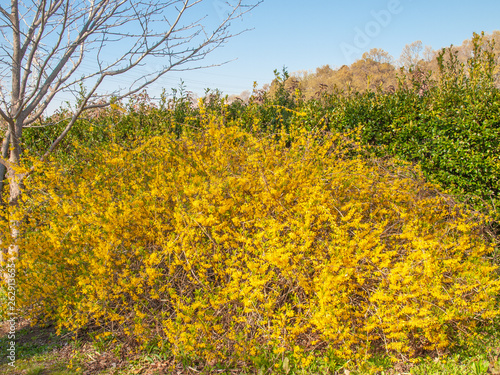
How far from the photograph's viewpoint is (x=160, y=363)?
296 cm

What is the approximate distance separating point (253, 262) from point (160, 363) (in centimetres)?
114

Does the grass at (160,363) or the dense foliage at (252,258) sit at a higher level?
the dense foliage at (252,258)

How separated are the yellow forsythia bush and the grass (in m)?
0.11

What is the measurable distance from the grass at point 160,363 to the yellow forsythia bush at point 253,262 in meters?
0.11

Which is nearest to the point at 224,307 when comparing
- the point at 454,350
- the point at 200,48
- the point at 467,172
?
the point at 454,350

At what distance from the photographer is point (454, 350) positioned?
2977mm

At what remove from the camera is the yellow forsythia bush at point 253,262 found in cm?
260

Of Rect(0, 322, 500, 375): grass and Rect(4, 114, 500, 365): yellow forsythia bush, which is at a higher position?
Rect(4, 114, 500, 365): yellow forsythia bush

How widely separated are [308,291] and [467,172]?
3.23 metres

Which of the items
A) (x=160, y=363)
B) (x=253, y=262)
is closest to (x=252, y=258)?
(x=253, y=262)

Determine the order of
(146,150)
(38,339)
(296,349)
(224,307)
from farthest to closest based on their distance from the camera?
(146,150), (38,339), (224,307), (296,349)

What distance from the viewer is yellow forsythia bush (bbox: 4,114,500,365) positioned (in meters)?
A: 2.60

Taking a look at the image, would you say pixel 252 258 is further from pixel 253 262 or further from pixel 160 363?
pixel 160 363

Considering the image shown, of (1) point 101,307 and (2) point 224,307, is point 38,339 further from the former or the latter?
(2) point 224,307
